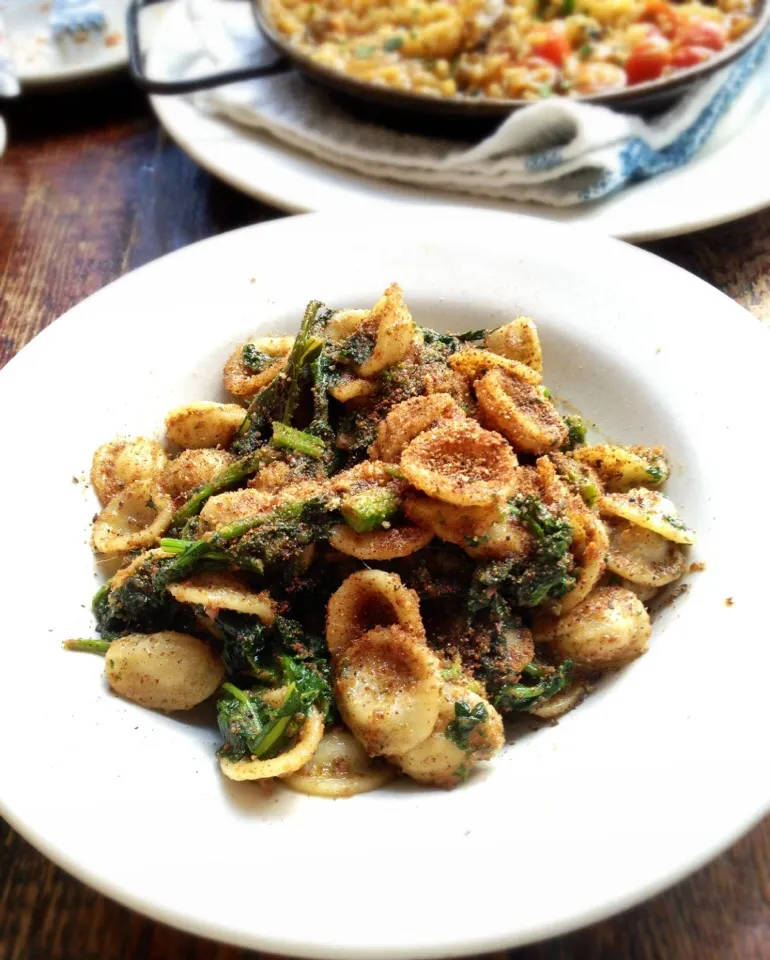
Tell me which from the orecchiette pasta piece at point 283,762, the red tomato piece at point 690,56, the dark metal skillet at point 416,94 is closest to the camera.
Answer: the orecchiette pasta piece at point 283,762

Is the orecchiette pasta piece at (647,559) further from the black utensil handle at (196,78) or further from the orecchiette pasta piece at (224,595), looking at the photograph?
the black utensil handle at (196,78)

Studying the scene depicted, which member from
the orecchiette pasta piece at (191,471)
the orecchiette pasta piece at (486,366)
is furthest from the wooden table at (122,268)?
the orecchiette pasta piece at (486,366)

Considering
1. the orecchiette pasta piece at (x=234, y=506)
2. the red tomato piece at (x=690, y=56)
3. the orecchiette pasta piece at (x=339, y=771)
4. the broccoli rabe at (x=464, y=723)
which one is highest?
the red tomato piece at (x=690, y=56)

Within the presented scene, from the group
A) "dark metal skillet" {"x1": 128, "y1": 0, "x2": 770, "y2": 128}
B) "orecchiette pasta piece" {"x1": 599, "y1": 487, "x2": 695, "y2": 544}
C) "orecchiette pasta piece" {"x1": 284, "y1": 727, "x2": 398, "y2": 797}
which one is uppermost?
"dark metal skillet" {"x1": 128, "y1": 0, "x2": 770, "y2": 128}

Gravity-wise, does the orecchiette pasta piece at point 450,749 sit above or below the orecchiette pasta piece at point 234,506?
below

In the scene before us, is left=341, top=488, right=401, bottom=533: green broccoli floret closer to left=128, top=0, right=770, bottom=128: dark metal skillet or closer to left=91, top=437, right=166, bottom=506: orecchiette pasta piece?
left=91, top=437, right=166, bottom=506: orecchiette pasta piece

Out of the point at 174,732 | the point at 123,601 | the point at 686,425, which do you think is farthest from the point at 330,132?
the point at 174,732

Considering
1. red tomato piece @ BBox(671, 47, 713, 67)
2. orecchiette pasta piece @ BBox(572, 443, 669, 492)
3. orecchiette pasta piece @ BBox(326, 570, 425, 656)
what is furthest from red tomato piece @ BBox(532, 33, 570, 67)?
orecchiette pasta piece @ BBox(326, 570, 425, 656)
